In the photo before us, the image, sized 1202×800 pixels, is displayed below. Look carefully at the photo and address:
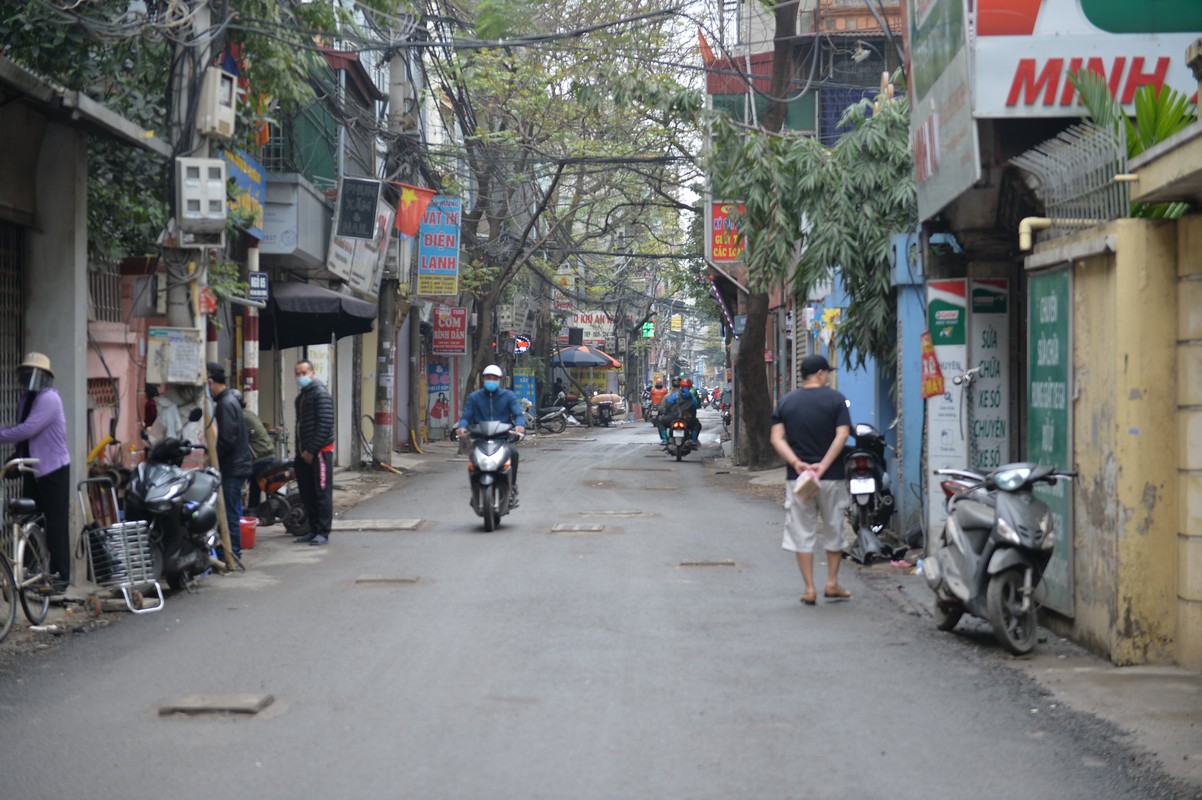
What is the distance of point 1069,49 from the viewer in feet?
30.7

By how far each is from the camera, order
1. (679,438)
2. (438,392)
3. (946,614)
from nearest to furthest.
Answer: (946,614), (679,438), (438,392)

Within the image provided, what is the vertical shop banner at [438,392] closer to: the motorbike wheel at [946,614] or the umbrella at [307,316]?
the umbrella at [307,316]

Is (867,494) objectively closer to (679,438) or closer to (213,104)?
(213,104)

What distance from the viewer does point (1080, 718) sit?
21.7ft

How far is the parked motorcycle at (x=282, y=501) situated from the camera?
49.3 ft

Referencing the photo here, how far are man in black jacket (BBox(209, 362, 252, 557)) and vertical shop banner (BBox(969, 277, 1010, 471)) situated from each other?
22.1 ft

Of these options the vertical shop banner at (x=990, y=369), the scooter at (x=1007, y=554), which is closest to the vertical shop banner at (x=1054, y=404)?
the scooter at (x=1007, y=554)

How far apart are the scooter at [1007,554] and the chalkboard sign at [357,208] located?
1563 cm

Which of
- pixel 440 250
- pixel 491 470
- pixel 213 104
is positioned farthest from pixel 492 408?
pixel 440 250

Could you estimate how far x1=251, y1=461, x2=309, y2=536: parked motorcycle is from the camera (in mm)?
15023

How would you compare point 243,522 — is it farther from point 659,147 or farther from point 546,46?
point 659,147

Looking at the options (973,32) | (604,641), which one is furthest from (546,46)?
(604,641)

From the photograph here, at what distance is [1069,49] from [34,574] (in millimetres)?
7939

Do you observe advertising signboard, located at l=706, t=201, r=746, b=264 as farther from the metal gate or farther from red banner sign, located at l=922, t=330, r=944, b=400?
the metal gate
